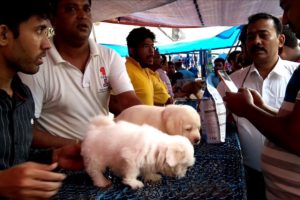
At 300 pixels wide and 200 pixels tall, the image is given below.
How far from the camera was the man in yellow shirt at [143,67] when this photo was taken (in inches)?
132

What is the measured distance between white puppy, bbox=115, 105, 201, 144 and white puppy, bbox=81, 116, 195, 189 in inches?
15.9

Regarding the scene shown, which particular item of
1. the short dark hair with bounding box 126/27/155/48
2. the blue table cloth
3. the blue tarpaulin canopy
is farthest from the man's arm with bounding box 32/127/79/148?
the blue tarpaulin canopy

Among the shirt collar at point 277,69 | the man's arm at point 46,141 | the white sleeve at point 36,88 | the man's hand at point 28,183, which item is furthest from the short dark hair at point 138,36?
the man's hand at point 28,183

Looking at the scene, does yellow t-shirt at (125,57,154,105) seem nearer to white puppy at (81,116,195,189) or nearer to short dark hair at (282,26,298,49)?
short dark hair at (282,26,298,49)

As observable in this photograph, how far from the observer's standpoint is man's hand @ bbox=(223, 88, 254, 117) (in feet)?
5.67

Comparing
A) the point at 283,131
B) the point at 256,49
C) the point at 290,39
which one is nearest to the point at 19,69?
the point at 283,131

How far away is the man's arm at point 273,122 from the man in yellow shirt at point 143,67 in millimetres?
1596

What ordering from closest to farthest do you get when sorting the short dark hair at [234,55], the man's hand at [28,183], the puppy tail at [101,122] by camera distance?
the man's hand at [28,183] < the puppy tail at [101,122] < the short dark hair at [234,55]

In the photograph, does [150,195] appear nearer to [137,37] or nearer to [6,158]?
[6,158]

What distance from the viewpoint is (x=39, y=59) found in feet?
5.03

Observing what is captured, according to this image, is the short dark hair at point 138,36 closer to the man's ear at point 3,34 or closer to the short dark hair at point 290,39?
the short dark hair at point 290,39

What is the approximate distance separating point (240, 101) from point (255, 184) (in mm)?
941

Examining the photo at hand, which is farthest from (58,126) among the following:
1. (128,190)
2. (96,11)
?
(96,11)

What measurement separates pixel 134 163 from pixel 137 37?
2758 millimetres
